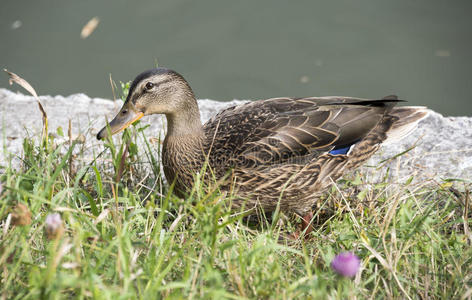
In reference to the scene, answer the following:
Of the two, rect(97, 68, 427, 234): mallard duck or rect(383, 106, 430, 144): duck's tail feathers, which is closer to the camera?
rect(97, 68, 427, 234): mallard duck

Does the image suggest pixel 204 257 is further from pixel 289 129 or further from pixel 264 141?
pixel 289 129

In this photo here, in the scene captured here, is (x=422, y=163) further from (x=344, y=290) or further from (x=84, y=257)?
(x=84, y=257)

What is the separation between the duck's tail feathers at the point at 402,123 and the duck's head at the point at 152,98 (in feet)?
4.49

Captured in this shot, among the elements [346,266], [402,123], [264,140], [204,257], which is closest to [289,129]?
[264,140]

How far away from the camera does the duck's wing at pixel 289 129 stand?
3.11 m

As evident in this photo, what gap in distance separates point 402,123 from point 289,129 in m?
0.85

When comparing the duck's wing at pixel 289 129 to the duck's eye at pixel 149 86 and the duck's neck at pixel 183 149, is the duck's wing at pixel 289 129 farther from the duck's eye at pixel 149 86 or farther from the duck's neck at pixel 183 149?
the duck's eye at pixel 149 86

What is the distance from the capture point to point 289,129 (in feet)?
10.4

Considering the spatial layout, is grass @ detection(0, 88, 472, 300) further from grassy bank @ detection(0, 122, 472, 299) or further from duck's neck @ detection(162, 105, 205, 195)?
duck's neck @ detection(162, 105, 205, 195)

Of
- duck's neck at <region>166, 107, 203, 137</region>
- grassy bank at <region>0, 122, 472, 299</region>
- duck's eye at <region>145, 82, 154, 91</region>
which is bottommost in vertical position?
grassy bank at <region>0, 122, 472, 299</region>

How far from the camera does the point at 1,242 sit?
220 centimetres

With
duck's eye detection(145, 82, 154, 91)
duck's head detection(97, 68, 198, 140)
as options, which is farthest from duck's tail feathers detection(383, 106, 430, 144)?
duck's eye detection(145, 82, 154, 91)

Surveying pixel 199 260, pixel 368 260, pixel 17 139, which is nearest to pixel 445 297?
pixel 368 260

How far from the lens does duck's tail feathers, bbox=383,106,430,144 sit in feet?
11.4
